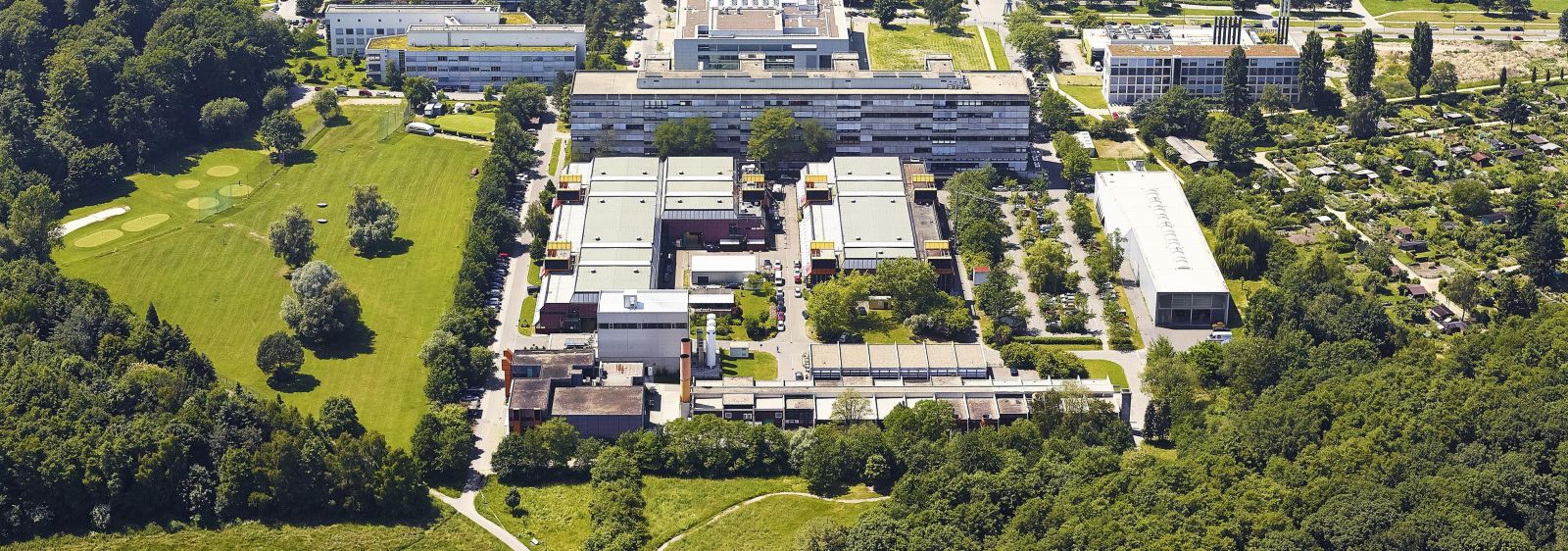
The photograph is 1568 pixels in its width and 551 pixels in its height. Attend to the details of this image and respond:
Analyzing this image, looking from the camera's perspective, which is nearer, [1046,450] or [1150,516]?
[1150,516]

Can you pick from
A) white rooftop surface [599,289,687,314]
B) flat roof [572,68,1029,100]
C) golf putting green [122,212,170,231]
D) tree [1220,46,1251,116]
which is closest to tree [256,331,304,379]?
white rooftop surface [599,289,687,314]

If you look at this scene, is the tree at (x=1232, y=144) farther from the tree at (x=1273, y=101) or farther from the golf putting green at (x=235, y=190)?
the golf putting green at (x=235, y=190)

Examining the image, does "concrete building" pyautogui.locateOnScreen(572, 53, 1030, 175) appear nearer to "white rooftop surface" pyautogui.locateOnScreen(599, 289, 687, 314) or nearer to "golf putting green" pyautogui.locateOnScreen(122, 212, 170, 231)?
"golf putting green" pyautogui.locateOnScreen(122, 212, 170, 231)

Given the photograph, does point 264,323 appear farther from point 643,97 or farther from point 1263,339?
point 1263,339

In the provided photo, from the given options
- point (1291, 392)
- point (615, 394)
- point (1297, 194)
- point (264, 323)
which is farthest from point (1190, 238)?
point (264, 323)

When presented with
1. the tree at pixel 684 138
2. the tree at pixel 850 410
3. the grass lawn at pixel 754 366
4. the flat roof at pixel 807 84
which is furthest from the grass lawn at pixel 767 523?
the flat roof at pixel 807 84

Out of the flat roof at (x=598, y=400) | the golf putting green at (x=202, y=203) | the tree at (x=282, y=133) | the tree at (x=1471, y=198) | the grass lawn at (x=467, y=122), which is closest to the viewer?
the flat roof at (x=598, y=400)
